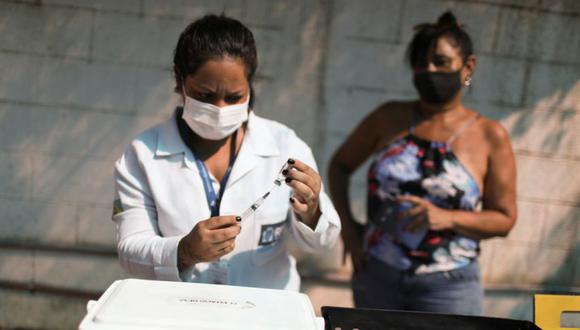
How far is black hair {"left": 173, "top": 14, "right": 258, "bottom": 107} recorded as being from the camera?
1745 mm

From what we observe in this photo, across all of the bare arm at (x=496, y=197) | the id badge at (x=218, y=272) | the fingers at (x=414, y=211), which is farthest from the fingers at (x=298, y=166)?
the bare arm at (x=496, y=197)

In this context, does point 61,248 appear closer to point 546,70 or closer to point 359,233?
point 359,233

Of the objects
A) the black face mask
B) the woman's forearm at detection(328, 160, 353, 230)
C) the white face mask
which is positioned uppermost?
the black face mask

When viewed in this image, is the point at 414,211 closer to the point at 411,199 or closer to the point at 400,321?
the point at 411,199

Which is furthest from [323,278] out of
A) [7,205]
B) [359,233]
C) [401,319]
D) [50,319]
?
[401,319]

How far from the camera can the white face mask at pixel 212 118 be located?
5.75 feet

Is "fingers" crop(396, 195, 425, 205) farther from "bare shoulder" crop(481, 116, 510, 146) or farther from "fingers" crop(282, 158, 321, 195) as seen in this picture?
"fingers" crop(282, 158, 321, 195)

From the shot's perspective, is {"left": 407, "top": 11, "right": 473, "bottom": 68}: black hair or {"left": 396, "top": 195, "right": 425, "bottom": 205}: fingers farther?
{"left": 407, "top": 11, "right": 473, "bottom": 68}: black hair

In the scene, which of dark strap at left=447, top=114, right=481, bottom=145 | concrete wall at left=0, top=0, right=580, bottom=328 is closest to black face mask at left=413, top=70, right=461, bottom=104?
dark strap at left=447, top=114, right=481, bottom=145

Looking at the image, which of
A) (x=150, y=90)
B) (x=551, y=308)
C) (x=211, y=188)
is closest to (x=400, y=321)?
(x=551, y=308)

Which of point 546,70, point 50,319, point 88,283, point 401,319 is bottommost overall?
point 50,319

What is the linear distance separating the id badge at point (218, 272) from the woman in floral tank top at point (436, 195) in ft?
2.84

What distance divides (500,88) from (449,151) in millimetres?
2001

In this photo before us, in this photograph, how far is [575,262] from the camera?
14.5 ft
